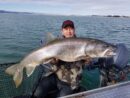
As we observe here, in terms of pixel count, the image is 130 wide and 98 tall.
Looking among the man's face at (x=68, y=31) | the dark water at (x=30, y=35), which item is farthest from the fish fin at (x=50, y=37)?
the dark water at (x=30, y=35)

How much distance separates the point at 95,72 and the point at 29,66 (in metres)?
4.62

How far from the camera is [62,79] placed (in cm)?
662

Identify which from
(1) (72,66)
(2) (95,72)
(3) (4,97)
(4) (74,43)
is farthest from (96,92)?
(2) (95,72)

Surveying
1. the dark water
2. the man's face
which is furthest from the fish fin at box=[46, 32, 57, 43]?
the dark water

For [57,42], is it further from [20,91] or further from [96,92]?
[20,91]

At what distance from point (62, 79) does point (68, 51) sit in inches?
51.7

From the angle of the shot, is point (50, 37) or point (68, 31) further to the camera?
point (68, 31)

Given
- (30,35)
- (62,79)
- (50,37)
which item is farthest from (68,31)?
(30,35)

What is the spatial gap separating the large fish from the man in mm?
860

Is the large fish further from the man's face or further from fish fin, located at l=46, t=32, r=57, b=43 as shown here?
the man's face

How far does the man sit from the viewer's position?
641 centimetres

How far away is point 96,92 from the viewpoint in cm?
533

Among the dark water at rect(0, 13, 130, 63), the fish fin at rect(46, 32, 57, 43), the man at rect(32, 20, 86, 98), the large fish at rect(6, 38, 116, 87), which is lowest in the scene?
the dark water at rect(0, 13, 130, 63)

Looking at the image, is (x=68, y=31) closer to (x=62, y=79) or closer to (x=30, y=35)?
(x=62, y=79)
